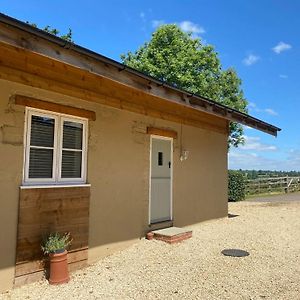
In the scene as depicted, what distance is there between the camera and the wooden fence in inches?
920

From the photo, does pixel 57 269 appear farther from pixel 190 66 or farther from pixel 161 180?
pixel 190 66

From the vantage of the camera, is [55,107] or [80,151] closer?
[55,107]

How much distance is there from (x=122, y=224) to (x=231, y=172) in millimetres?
13907

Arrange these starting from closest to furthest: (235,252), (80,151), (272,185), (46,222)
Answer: (46,222), (80,151), (235,252), (272,185)

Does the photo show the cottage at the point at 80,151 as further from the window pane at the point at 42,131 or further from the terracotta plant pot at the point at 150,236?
the terracotta plant pot at the point at 150,236

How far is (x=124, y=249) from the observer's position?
685 centimetres

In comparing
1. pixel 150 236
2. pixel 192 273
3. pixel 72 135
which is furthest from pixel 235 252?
pixel 72 135

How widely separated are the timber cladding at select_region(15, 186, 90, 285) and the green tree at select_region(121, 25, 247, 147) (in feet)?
57.6

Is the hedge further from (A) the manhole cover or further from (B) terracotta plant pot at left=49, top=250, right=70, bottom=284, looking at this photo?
(B) terracotta plant pot at left=49, top=250, right=70, bottom=284

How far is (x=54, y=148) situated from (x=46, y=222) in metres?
1.25

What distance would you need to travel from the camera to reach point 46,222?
17.6ft

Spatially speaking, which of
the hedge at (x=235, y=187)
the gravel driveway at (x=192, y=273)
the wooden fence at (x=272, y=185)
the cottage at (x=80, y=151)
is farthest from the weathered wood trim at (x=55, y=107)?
the wooden fence at (x=272, y=185)

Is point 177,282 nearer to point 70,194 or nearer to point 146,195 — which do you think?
point 70,194

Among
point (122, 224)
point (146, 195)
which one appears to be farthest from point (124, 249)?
point (146, 195)
